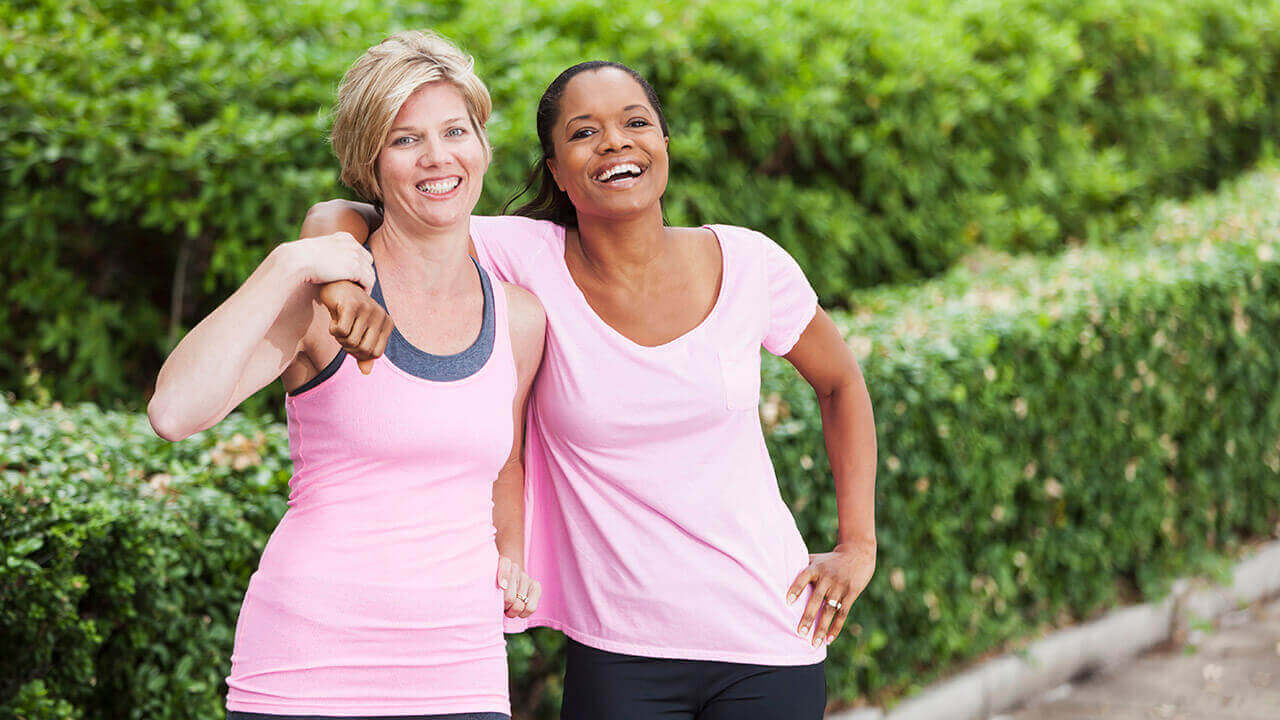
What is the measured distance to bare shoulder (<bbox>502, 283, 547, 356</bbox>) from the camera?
2.36 m

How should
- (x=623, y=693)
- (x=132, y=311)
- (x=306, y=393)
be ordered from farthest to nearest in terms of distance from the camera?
1. (x=132, y=311)
2. (x=623, y=693)
3. (x=306, y=393)

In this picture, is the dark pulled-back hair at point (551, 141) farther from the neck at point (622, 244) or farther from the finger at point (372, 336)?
the finger at point (372, 336)

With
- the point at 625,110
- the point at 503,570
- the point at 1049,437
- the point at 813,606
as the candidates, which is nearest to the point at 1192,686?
the point at 1049,437

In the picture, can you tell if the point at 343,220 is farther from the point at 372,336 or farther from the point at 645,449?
the point at 645,449

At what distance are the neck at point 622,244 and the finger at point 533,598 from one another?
602mm

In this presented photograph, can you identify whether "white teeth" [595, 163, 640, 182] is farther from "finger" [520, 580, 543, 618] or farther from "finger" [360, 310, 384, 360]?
"finger" [520, 580, 543, 618]

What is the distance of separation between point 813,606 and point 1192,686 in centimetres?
354

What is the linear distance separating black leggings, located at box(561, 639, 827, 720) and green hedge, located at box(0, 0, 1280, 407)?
2.54 metres

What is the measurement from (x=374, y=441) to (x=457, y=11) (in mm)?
4386

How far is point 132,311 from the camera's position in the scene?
5012 mm

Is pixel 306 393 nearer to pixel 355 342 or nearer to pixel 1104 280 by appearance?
pixel 355 342

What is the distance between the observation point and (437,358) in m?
2.15

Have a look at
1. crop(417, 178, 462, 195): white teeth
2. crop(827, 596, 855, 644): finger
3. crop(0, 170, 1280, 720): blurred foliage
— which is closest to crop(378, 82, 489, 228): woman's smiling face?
crop(417, 178, 462, 195): white teeth

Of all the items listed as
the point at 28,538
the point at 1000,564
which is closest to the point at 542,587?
the point at 28,538
